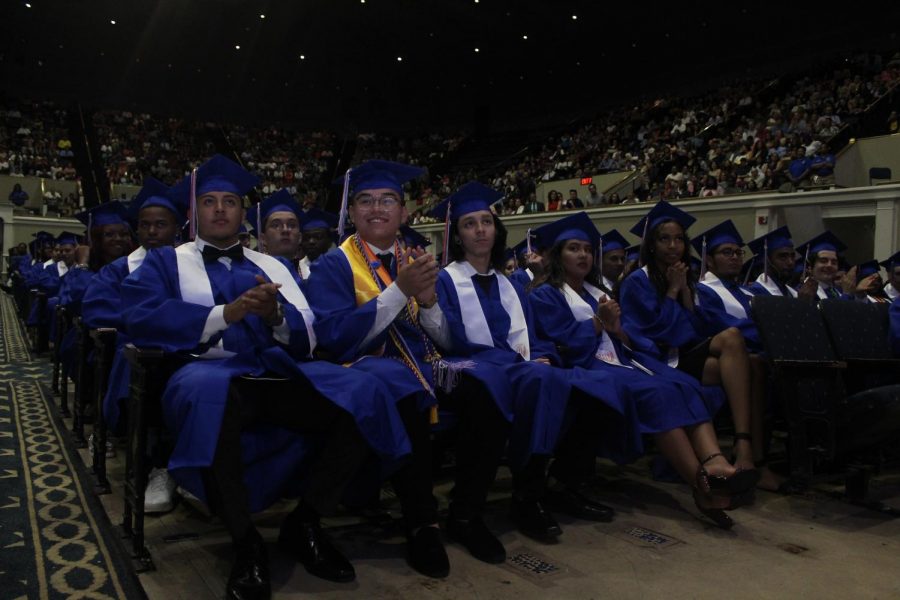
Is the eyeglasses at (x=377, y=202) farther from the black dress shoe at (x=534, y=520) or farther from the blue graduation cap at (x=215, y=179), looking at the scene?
the black dress shoe at (x=534, y=520)

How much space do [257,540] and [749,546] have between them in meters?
1.95

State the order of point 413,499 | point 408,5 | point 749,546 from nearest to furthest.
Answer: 1. point 413,499
2. point 749,546
3. point 408,5

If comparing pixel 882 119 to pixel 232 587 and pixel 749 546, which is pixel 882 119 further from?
pixel 232 587

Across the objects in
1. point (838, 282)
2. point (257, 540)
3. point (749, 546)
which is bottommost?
point (749, 546)

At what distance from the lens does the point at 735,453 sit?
12.0 ft

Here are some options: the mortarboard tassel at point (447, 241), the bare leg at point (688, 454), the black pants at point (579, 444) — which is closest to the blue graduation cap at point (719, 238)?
the bare leg at point (688, 454)

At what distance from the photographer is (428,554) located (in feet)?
8.40

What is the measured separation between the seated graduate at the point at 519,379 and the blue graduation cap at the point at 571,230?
39 cm

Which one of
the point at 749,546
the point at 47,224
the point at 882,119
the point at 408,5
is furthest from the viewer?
the point at 408,5

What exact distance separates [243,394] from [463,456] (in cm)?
94

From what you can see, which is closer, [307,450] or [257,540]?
[257,540]

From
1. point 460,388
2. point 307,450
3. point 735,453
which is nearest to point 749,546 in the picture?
point 735,453

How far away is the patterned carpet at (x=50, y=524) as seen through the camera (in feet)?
7.68

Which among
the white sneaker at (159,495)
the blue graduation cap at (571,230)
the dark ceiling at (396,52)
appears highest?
the dark ceiling at (396,52)
